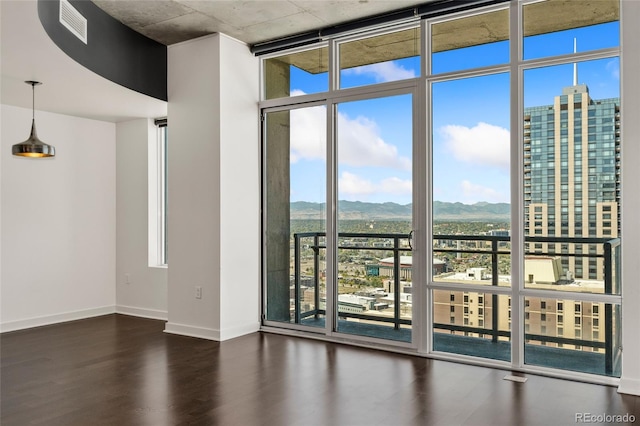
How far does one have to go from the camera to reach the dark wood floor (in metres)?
3.24

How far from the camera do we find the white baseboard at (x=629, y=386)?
3.59m

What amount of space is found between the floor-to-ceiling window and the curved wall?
46.7 inches

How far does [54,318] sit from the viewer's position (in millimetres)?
6184

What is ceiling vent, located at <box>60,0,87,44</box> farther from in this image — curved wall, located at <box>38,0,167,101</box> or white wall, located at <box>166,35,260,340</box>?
white wall, located at <box>166,35,260,340</box>

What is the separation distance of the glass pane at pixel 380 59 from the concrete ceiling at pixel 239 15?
266mm

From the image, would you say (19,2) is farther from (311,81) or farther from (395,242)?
(395,242)

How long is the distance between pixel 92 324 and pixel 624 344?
5.37 meters

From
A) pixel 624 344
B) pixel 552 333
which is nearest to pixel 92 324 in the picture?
pixel 552 333

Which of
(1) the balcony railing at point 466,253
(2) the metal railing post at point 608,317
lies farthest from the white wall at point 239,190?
(2) the metal railing post at point 608,317

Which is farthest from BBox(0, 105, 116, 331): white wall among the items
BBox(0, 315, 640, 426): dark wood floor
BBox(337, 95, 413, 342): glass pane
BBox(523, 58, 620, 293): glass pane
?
BBox(523, 58, 620, 293): glass pane

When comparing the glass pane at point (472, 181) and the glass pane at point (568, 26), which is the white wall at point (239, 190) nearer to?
the glass pane at point (472, 181)

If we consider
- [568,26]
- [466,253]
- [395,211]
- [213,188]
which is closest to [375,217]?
[395,211]

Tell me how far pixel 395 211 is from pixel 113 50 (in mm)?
3054

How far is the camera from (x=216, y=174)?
533 cm
